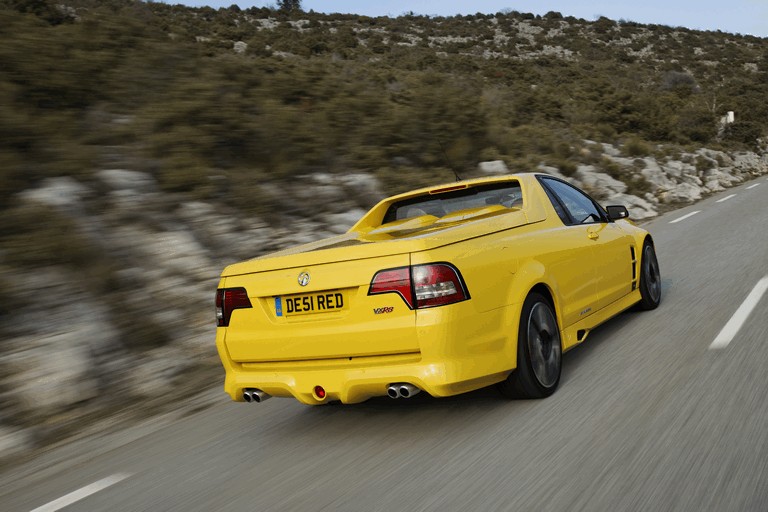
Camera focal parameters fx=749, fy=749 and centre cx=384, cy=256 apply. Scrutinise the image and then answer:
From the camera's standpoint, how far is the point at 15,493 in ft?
13.9

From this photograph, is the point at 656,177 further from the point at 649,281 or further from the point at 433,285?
the point at 433,285

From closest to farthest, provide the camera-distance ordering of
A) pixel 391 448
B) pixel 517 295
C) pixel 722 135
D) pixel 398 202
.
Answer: pixel 391 448
pixel 517 295
pixel 398 202
pixel 722 135

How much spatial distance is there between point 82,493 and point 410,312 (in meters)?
2.03

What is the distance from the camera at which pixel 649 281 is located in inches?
271

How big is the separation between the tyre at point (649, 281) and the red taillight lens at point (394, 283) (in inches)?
138

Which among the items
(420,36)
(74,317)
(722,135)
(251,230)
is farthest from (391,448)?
(420,36)

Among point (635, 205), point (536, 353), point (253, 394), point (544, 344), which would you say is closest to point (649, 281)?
point (544, 344)

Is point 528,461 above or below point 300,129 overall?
below

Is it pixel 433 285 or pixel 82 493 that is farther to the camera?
pixel 82 493

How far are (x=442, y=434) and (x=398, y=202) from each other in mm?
2298

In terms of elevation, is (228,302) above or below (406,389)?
above

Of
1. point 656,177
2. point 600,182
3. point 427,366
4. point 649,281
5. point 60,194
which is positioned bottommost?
point 656,177

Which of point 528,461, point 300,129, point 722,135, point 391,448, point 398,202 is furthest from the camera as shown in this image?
point 722,135

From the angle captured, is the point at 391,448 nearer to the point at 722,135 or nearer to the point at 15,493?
the point at 15,493
